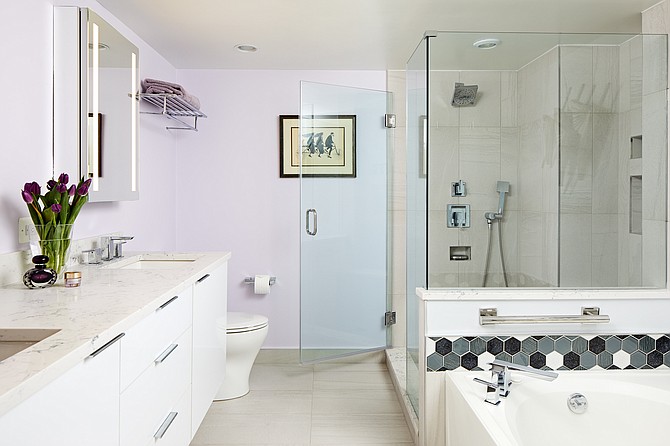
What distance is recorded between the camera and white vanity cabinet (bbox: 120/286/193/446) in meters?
1.68

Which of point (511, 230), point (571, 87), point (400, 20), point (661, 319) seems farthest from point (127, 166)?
point (661, 319)

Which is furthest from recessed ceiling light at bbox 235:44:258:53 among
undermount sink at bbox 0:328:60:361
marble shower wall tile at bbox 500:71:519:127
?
undermount sink at bbox 0:328:60:361

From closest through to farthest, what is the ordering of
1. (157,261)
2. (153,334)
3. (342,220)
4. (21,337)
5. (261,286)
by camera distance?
(21,337) → (153,334) → (157,261) → (342,220) → (261,286)

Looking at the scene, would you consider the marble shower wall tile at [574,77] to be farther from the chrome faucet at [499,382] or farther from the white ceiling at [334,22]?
the chrome faucet at [499,382]

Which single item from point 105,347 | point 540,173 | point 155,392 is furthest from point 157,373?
point 540,173

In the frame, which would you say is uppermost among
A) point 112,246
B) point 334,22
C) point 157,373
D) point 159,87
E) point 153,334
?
point 334,22

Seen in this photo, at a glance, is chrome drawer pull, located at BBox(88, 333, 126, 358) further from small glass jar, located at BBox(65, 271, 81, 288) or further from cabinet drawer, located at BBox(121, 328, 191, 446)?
small glass jar, located at BBox(65, 271, 81, 288)

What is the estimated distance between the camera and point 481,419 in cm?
203

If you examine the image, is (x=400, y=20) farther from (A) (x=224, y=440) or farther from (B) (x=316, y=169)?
(A) (x=224, y=440)

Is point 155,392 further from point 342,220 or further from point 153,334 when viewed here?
point 342,220

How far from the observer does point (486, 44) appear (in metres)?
2.63

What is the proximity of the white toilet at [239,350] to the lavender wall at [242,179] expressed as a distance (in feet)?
2.65

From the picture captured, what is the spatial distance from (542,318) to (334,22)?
1.97 m

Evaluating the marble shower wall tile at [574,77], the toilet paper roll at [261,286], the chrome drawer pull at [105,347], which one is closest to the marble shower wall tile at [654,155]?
the marble shower wall tile at [574,77]
